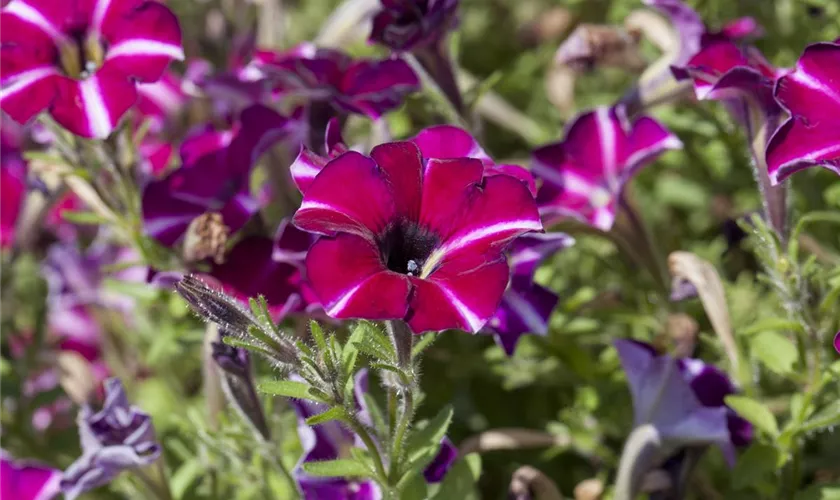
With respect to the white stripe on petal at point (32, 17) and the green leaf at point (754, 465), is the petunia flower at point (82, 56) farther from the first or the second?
the green leaf at point (754, 465)

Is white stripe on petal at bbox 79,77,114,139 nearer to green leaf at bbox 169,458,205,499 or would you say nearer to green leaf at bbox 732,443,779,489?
green leaf at bbox 169,458,205,499

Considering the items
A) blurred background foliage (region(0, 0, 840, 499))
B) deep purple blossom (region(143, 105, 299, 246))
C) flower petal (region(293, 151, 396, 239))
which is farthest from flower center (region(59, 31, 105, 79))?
flower petal (region(293, 151, 396, 239))

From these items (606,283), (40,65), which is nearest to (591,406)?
(606,283)

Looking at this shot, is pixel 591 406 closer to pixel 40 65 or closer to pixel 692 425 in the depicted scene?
pixel 692 425

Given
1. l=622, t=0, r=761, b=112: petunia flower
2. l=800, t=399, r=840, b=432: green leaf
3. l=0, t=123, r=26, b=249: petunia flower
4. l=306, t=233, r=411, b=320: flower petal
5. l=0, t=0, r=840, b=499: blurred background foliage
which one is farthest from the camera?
l=0, t=123, r=26, b=249: petunia flower

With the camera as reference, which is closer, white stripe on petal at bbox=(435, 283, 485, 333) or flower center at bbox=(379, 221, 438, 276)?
white stripe on petal at bbox=(435, 283, 485, 333)

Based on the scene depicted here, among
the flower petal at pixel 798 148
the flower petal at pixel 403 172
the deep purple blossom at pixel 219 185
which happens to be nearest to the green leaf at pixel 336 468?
the flower petal at pixel 403 172
